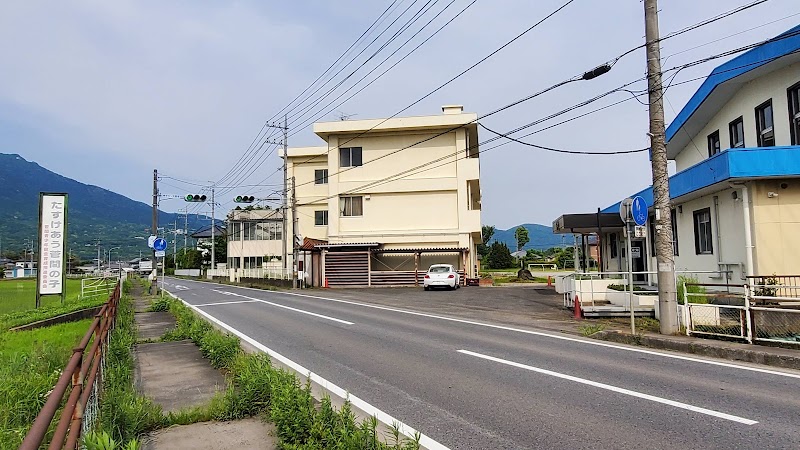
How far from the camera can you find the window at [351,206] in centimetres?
3781

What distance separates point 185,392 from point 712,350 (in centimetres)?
859

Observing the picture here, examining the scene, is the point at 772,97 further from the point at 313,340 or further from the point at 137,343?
the point at 137,343

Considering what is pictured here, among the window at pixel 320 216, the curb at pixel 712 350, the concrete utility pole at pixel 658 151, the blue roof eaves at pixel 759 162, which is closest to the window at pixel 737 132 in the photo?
the blue roof eaves at pixel 759 162

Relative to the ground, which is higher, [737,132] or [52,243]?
[737,132]

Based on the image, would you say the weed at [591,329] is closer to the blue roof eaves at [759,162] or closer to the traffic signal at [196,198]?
the blue roof eaves at [759,162]

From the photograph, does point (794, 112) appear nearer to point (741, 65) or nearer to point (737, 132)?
point (741, 65)

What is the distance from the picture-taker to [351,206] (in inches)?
1495

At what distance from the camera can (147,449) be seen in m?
4.73

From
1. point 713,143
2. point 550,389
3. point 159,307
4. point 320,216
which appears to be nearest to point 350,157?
point 320,216

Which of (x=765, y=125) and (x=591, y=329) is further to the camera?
(x=765, y=125)

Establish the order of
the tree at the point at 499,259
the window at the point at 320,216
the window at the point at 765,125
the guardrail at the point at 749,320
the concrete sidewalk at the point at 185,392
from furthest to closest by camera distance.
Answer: the tree at the point at 499,259 → the window at the point at 320,216 → the window at the point at 765,125 → the guardrail at the point at 749,320 → the concrete sidewalk at the point at 185,392

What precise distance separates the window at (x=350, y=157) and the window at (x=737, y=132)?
25.0 m

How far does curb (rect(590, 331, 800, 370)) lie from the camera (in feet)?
26.6

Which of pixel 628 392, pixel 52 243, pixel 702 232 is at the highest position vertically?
pixel 52 243
